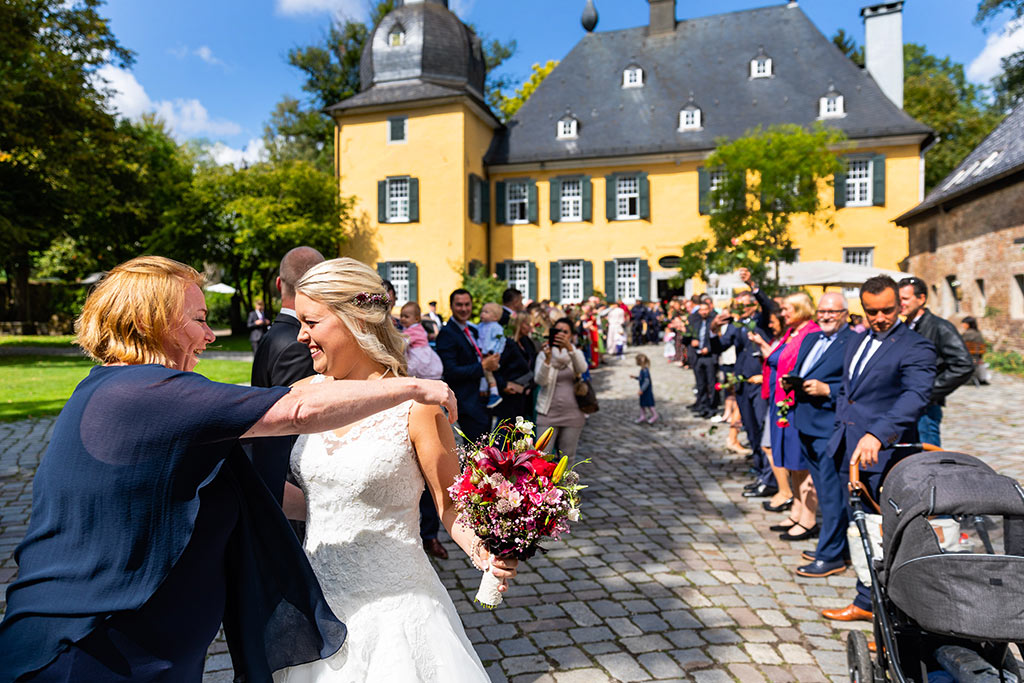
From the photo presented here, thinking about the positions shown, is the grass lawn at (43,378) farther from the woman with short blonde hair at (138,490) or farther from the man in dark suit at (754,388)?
the woman with short blonde hair at (138,490)

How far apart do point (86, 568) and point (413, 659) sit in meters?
1.05

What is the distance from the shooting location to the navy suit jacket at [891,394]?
454cm

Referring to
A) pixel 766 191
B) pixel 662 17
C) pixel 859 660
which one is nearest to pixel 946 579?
pixel 859 660

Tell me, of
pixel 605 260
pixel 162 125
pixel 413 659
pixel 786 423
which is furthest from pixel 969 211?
pixel 162 125

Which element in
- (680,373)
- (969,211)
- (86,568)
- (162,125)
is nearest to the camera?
(86,568)

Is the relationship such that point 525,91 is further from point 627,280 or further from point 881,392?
point 881,392

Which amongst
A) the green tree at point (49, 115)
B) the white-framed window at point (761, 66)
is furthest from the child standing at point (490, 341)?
the white-framed window at point (761, 66)

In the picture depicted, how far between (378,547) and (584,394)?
17.1 ft

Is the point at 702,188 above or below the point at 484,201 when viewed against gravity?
above

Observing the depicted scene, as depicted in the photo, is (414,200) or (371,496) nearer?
(371,496)

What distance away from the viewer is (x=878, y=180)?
2838 centimetres

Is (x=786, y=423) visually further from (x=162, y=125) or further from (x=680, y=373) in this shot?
(x=162, y=125)

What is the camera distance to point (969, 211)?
23500 mm

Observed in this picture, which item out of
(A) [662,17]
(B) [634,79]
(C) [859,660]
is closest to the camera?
(C) [859,660]
